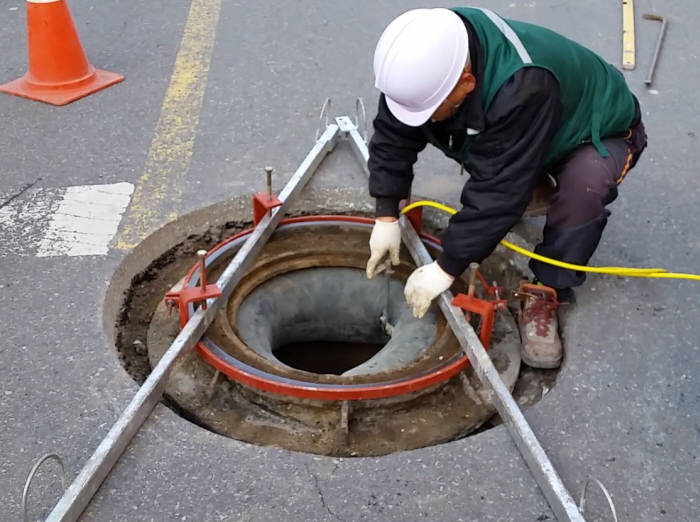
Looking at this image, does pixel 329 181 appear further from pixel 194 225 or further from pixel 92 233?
pixel 92 233

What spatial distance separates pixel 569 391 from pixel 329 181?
53.4 inches

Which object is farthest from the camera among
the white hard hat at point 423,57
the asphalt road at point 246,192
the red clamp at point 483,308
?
the red clamp at point 483,308

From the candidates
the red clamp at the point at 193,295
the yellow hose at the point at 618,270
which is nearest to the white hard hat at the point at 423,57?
the yellow hose at the point at 618,270

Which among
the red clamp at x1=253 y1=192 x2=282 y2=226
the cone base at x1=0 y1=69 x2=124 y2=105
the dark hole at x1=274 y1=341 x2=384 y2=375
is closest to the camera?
the red clamp at x1=253 y1=192 x2=282 y2=226

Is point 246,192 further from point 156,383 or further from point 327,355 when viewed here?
point 156,383

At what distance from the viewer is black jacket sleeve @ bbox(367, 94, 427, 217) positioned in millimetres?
2500

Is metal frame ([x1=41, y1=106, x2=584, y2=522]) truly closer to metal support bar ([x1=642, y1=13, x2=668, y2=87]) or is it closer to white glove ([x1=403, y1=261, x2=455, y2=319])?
white glove ([x1=403, y1=261, x2=455, y2=319])

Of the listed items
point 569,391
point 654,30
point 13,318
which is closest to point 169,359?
point 13,318

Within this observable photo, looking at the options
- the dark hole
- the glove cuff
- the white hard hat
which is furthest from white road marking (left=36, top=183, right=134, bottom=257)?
the white hard hat

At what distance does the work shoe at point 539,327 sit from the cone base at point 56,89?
238 centimetres

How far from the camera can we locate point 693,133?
345 cm

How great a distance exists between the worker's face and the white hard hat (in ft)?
0.14

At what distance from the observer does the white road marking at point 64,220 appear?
8.79 feet

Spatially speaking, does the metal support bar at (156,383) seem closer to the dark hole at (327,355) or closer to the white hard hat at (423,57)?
the dark hole at (327,355)
